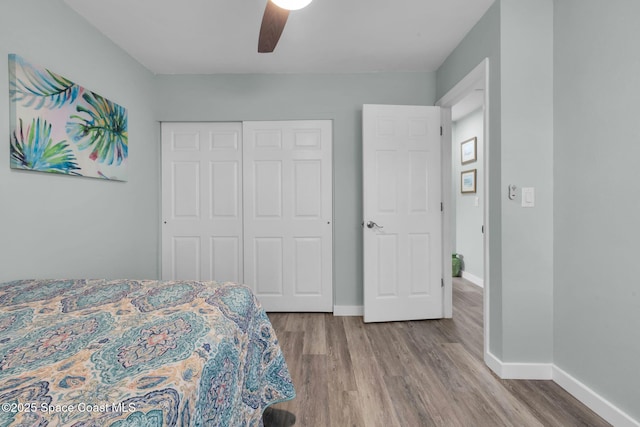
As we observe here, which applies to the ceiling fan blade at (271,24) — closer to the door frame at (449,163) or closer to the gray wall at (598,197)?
the door frame at (449,163)

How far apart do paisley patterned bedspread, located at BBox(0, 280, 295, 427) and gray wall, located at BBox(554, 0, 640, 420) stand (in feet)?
5.31

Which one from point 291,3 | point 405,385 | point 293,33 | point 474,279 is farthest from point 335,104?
point 474,279

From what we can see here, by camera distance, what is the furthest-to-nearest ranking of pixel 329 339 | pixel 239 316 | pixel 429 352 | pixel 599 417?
pixel 329 339 < pixel 429 352 < pixel 599 417 < pixel 239 316

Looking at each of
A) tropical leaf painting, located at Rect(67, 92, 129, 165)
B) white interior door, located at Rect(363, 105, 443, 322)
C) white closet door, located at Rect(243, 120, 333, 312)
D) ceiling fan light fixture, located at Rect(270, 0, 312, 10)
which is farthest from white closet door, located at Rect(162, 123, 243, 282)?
ceiling fan light fixture, located at Rect(270, 0, 312, 10)

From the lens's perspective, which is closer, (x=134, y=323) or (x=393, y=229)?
(x=134, y=323)

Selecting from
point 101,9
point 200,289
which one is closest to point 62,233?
point 200,289

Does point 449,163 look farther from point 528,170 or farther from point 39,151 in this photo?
point 39,151

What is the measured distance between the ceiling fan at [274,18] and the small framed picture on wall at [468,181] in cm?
334

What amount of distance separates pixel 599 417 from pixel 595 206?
1089 millimetres

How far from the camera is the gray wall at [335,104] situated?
2889 mm

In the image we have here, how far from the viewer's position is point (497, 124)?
1.88 meters

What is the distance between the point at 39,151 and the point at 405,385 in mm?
2583

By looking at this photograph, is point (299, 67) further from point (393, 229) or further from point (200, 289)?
point (200, 289)

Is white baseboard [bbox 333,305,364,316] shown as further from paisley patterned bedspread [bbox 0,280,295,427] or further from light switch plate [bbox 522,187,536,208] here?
light switch plate [bbox 522,187,536,208]
